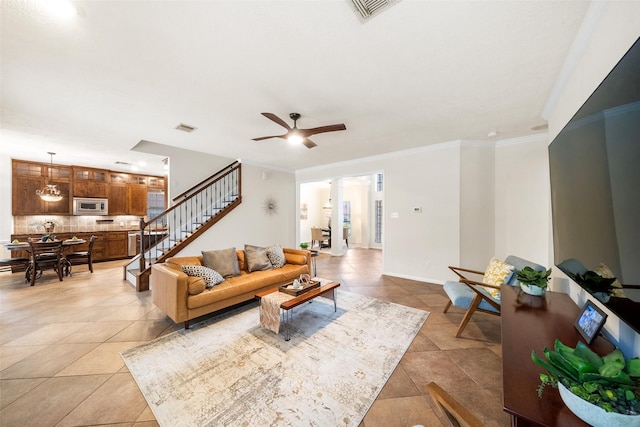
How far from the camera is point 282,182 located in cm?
682

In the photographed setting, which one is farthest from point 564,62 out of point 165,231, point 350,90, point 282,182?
point 165,231

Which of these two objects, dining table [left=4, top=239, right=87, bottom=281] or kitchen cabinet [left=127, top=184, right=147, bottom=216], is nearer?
dining table [left=4, top=239, right=87, bottom=281]

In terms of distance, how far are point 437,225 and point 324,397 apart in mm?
3737

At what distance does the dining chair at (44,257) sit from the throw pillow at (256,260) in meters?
4.21

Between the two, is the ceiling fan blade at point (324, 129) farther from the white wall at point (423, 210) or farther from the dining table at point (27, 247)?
the dining table at point (27, 247)

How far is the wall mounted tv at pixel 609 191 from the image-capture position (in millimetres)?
927

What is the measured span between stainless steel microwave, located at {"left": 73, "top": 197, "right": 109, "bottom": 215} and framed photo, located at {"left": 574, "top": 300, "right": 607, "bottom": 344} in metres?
9.53

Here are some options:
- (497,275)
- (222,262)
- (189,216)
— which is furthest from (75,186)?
(497,275)

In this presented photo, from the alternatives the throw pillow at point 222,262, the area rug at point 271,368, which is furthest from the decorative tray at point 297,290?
the throw pillow at point 222,262

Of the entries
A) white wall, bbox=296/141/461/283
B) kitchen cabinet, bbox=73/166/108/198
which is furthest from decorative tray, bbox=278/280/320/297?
kitchen cabinet, bbox=73/166/108/198

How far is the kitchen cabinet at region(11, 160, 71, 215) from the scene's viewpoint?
561 cm

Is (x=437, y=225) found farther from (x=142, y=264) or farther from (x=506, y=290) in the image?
(x=142, y=264)

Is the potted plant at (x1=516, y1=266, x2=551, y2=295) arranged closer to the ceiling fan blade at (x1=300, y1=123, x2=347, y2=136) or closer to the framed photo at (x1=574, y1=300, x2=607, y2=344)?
the framed photo at (x1=574, y1=300, x2=607, y2=344)

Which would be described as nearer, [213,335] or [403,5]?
[403,5]
